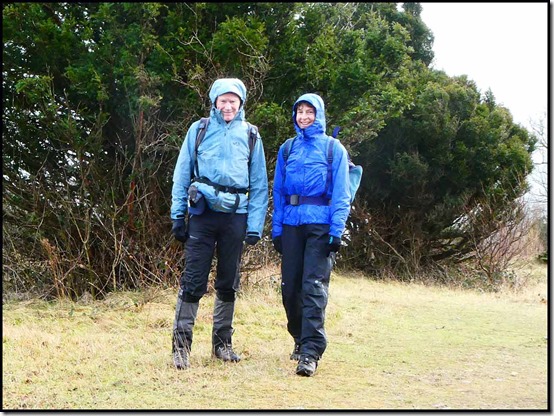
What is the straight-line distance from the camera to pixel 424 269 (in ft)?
53.8

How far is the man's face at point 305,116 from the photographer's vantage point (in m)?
5.34

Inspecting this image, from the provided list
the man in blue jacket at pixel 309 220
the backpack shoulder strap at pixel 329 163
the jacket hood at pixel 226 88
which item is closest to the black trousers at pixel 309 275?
the man in blue jacket at pixel 309 220

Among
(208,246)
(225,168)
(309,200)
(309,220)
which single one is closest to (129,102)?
(225,168)

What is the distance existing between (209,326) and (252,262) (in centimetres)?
190

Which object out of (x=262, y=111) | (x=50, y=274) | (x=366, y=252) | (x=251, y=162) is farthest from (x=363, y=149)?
(x=251, y=162)

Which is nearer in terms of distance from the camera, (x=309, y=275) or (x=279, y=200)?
(x=309, y=275)

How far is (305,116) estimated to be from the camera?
5.34 metres

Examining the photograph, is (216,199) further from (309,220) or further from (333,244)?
(333,244)

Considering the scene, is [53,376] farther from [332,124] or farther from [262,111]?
[332,124]

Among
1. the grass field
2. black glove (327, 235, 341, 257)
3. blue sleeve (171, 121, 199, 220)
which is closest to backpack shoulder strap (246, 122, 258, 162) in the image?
blue sleeve (171, 121, 199, 220)

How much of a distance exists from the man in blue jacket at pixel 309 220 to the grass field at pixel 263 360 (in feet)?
1.35

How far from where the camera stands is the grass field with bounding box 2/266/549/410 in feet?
14.7

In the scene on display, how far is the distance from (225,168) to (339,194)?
910 mm

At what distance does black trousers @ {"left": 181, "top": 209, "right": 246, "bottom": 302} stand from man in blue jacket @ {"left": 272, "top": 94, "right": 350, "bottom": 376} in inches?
15.4
